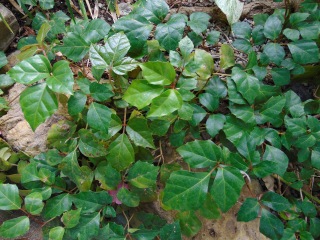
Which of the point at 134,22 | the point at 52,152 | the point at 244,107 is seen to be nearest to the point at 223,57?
the point at 244,107

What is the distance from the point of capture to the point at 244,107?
1.32m

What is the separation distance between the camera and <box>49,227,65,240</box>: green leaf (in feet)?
3.72

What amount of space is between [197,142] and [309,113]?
1.92 feet

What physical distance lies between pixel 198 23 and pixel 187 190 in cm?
70

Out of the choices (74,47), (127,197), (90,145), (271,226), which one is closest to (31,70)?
(74,47)

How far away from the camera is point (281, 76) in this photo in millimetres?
1385

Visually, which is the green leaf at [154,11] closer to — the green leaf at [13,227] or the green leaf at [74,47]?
the green leaf at [74,47]

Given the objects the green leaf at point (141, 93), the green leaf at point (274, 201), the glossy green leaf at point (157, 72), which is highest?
the glossy green leaf at point (157, 72)

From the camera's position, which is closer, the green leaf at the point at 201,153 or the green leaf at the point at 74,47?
the green leaf at the point at 201,153

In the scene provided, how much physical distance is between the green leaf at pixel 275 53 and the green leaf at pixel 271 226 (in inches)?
23.2

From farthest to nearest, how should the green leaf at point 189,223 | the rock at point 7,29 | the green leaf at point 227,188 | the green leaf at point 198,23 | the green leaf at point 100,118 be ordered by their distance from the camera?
the rock at point 7,29 → the green leaf at point 198,23 → the green leaf at point 189,223 → the green leaf at point 100,118 → the green leaf at point 227,188

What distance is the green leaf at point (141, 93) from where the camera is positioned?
112 centimetres

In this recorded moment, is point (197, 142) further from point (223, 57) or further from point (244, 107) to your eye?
point (223, 57)

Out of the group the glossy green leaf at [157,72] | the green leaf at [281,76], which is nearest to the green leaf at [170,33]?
the glossy green leaf at [157,72]
